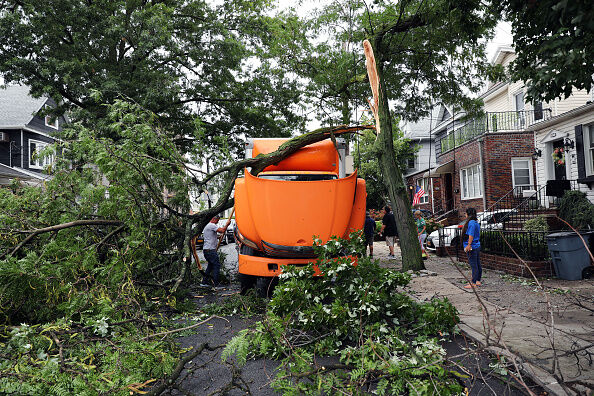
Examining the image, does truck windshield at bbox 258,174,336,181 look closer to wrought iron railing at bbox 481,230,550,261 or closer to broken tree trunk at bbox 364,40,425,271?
broken tree trunk at bbox 364,40,425,271

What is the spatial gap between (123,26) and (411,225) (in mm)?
12132

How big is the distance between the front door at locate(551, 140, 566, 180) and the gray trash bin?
9.15m

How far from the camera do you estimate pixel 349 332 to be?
5.12 metres

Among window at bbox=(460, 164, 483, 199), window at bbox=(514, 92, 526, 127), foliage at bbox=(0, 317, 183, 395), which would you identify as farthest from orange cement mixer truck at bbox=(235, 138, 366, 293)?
window at bbox=(514, 92, 526, 127)

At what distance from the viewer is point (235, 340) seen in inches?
148

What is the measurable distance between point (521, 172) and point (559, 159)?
4.06 meters

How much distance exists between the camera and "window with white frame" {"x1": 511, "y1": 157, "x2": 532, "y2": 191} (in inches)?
823

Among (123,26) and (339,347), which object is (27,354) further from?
(123,26)

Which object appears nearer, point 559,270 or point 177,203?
point 177,203

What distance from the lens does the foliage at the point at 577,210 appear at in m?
13.5

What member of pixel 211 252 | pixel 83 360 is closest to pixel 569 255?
pixel 211 252

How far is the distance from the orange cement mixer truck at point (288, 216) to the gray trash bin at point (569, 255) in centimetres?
497

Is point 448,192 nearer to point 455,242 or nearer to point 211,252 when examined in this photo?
point 455,242

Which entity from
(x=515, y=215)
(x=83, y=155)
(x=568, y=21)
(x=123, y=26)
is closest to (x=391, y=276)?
(x=568, y=21)
